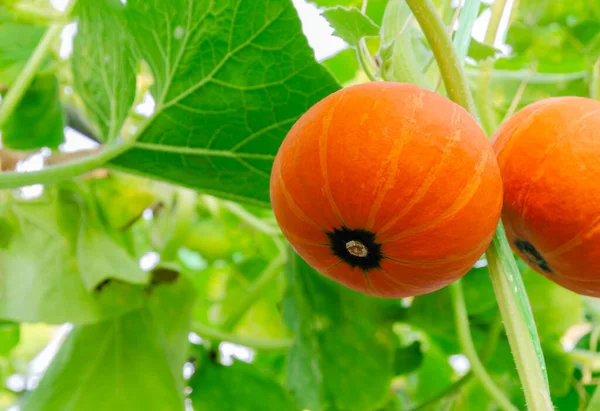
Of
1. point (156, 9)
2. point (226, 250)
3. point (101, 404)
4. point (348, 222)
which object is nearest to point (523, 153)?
point (348, 222)

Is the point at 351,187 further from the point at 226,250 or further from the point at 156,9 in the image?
the point at 226,250

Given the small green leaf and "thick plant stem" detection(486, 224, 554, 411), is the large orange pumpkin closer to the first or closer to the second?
"thick plant stem" detection(486, 224, 554, 411)

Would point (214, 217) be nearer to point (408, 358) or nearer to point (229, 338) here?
point (229, 338)

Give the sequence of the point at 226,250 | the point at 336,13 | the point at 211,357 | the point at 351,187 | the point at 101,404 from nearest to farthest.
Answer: the point at 351,187 → the point at 336,13 → the point at 101,404 → the point at 211,357 → the point at 226,250

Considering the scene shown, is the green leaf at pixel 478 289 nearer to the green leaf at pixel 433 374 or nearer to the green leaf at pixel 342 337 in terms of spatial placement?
the green leaf at pixel 342 337

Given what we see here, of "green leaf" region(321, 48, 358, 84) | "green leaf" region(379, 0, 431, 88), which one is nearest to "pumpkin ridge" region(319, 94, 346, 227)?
"green leaf" region(379, 0, 431, 88)

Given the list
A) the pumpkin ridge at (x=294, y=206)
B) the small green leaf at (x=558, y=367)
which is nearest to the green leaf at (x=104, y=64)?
the pumpkin ridge at (x=294, y=206)

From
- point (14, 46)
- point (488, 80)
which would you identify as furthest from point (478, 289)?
point (14, 46)
